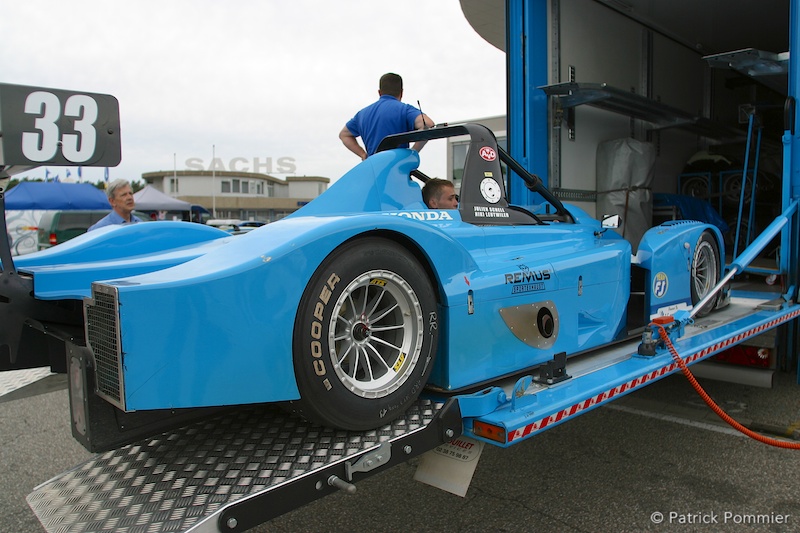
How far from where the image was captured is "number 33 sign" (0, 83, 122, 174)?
1.90 meters

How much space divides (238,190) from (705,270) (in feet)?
186

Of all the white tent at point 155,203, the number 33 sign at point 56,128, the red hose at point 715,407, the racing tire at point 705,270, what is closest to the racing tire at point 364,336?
the number 33 sign at point 56,128

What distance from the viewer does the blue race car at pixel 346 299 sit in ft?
5.98

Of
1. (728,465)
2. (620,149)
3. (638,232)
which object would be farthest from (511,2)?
(728,465)

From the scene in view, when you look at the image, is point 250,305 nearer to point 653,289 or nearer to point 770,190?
point 653,289

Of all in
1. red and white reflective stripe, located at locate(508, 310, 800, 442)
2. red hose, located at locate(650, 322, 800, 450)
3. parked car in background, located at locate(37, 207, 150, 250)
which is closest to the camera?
red and white reflective stripe, located at locate(508, 310, 800, 442)

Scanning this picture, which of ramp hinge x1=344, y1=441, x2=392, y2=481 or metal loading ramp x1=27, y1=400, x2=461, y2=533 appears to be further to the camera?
ramp hinge x1=344, y1=441, x2=392, y2=481

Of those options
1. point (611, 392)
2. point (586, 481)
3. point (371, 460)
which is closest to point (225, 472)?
point (371, 460)

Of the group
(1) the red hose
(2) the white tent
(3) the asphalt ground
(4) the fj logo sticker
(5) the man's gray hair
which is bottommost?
(3) the asphalt ground

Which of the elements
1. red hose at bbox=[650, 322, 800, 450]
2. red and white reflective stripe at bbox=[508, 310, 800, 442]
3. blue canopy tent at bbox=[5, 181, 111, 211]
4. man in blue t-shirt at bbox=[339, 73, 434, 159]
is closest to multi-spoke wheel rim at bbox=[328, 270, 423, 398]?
red and white reflective stripe at bbox=[508, 310, 800, 442]

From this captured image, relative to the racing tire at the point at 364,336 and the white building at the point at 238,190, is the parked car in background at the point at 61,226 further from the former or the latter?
the white building at the point at 238,190

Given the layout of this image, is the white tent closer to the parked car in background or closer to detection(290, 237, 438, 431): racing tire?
the parked car in background

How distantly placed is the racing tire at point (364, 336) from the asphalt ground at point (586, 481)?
114 cm

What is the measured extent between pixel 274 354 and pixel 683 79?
903cm
